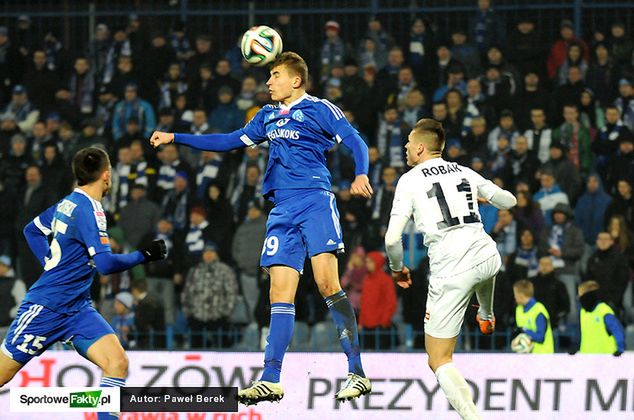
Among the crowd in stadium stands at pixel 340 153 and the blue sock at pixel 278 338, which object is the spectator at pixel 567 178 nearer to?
the crowd in stadium stands at pixel 340 153

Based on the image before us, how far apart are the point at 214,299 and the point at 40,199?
117 inches

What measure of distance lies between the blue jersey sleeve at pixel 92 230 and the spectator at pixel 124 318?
6403 mm

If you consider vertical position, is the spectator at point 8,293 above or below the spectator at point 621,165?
below

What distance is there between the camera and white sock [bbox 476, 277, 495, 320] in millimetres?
9477

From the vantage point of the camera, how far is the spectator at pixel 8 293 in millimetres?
15961

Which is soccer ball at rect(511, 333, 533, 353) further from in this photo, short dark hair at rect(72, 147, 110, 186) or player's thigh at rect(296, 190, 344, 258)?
short dark hair at rect(72, 147, 110, 186)

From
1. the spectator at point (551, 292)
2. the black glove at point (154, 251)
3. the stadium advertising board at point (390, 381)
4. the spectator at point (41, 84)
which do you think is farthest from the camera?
the spectator at point (41, 84)

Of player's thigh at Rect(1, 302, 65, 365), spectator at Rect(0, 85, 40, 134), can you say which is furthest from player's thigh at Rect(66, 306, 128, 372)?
spectator at Rect(0, 85, 40, 134)

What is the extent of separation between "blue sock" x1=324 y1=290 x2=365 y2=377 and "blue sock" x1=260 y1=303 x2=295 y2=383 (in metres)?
0.36

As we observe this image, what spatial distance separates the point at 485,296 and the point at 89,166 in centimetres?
303

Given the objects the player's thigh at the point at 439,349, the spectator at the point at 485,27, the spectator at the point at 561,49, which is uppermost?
the spectator at the point at 485,27

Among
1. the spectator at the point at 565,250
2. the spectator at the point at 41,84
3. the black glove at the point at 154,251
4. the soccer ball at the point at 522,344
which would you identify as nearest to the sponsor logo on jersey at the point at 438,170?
the black glove at the point at 154,251

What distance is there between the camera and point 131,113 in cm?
1812

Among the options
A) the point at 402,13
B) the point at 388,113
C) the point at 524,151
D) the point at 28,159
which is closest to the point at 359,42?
the point at 402,13
